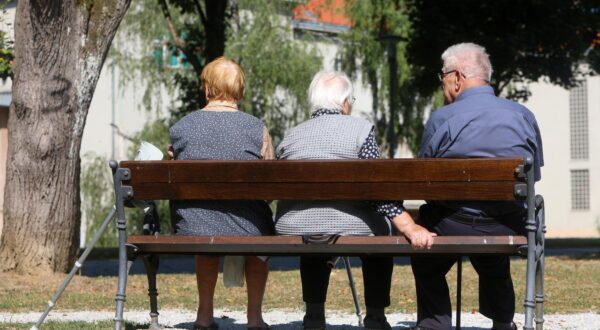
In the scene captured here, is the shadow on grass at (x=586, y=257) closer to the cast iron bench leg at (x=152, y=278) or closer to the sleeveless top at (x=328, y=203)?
the cast iron bench leg at (x=152, y=278)

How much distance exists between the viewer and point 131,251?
22.9 ft

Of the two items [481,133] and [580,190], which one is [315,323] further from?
[580,190]

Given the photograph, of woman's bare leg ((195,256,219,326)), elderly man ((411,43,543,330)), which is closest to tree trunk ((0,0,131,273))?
woman's bare leg ((195,256,219,326))

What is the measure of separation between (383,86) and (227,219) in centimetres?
3331

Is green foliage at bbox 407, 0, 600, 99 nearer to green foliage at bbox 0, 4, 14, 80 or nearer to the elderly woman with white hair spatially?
green foliage at bbox 0, 4, 14, 80

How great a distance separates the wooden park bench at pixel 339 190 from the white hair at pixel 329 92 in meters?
0.68

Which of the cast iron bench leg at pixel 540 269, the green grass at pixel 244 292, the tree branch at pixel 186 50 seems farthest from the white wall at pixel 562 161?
the cast iron bench leg at pixel 540 269

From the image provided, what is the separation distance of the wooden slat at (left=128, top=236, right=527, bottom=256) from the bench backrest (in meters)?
0.22

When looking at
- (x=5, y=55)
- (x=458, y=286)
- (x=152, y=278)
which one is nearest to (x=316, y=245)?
(x=458, y=286)

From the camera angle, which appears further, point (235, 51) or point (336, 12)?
point (336, 12)

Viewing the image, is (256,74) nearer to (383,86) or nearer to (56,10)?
(383,86)

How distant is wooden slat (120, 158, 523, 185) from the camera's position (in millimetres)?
6348

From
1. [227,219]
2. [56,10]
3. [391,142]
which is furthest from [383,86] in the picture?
[227,219]

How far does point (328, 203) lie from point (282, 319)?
2214 mm
